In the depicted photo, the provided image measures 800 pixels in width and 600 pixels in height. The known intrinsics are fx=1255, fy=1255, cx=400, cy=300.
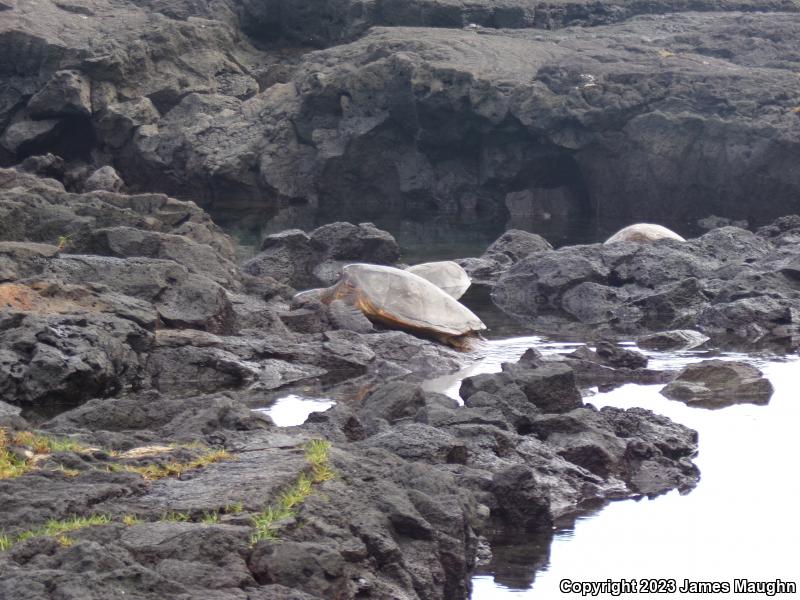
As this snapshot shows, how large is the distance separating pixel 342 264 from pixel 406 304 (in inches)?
272

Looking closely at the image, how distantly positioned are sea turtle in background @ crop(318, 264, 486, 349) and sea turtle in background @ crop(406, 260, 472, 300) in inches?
111

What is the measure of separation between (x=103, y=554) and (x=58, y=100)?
115 ft

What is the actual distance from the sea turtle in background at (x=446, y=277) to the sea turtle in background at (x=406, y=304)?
2.81 m

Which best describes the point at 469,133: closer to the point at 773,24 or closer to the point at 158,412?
the point at 773,24

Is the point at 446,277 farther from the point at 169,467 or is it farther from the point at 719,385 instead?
the point at 169,467

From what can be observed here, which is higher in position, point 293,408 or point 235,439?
point 235,439

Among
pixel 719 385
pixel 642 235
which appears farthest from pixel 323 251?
pixel 719 385

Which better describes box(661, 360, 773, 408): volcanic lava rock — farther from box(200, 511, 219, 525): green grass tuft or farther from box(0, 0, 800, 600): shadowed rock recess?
box(200, 511, 219, 525): green grass tuft

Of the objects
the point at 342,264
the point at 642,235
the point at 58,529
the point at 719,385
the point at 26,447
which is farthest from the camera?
the point at 642,235

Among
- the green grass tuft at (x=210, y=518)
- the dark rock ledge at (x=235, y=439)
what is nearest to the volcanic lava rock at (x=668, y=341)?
the dark rock ledge at (x=235, y=439)

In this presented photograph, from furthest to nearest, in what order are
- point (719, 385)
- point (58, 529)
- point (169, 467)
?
1. point (719, 385)
2. point (169, 467)
3. point (58, 529)

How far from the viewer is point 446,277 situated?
65.6 ft

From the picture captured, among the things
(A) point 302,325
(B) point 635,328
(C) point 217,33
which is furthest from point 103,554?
(C) point 217,33

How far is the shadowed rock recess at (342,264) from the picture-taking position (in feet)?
22.6
